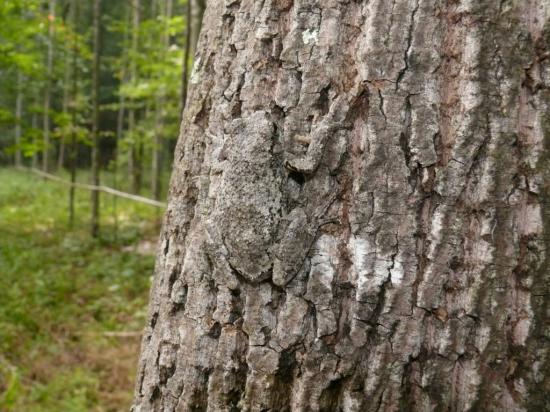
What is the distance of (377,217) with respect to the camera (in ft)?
3.24

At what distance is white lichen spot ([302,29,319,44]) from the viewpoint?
1041mm

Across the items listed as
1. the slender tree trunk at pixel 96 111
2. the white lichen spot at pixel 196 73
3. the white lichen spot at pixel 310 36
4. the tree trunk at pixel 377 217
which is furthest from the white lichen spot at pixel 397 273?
the slender tree trunk at pixel 96 111

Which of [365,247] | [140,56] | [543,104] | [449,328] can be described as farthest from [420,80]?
[140,56]

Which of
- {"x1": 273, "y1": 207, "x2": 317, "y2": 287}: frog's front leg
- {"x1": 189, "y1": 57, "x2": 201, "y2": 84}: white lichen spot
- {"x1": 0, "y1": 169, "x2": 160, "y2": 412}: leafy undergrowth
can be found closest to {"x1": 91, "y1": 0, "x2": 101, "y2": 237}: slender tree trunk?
{"x1": 0, "y1": 169, "x2": 160, "y2": 412}: leafy undergrowth

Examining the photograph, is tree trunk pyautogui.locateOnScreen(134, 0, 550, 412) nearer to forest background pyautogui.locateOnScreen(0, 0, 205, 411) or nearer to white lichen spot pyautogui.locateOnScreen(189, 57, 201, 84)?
white lichen spot pyautogui.locateOnScreen(189, 57, 201, 84)

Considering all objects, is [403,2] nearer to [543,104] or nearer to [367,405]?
[543,104]

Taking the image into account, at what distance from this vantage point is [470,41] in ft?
3.13

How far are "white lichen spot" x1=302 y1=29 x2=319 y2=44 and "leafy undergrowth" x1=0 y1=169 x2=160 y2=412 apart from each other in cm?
350

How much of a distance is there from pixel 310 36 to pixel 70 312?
17.6ft

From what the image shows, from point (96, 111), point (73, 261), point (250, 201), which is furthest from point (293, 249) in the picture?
point (96, 111)

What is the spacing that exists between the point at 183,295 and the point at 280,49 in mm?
635

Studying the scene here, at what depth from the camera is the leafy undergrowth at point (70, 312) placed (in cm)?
393

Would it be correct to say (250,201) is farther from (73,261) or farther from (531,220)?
(73,261)

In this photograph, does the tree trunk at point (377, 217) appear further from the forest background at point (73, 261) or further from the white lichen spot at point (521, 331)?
the forest background at point (73, 261)
